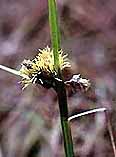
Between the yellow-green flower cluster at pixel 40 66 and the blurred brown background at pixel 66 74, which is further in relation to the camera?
the blurred brown background at pixel 66 74

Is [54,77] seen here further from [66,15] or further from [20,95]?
[66,15]

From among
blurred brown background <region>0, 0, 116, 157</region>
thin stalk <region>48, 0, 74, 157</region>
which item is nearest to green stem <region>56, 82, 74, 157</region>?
thin stalk <region>48, 0, 74, 157</region>

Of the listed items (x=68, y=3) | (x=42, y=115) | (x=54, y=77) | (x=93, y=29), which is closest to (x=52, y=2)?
(x=54, y=77)

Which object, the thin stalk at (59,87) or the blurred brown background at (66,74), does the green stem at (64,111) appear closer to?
the thin stalk at (59,87)

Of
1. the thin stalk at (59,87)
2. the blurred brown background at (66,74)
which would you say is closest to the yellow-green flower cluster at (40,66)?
the thin stalk at (59,87)

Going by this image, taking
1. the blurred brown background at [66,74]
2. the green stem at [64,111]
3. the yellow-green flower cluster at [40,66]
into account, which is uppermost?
the blurred brown background at [66,74]

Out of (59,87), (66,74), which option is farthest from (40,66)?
(66,74)

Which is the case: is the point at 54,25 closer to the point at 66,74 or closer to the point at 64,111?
the point at 64,111

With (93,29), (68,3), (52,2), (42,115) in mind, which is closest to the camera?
(52,2)
